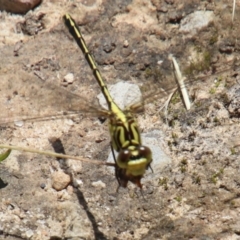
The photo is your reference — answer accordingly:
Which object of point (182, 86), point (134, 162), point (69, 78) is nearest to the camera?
point (134, 162)

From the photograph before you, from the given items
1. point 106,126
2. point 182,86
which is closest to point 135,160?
point 106,126

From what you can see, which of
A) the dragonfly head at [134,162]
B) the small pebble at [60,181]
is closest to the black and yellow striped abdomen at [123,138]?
the dragonfly head at [134,162]

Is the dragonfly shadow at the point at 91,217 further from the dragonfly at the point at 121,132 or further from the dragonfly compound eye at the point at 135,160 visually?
the dragonfly compound eye at the point at 135,160

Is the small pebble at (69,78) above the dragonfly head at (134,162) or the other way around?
above

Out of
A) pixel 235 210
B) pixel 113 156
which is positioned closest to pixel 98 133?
pixel 113 156

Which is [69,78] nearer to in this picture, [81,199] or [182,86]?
[182,86]

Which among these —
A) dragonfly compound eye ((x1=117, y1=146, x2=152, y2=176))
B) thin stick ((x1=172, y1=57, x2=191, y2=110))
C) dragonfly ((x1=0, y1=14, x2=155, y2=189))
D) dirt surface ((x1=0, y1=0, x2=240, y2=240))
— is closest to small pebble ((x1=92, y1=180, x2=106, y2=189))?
dirt surface ((x1=0, y1=0, x2=240, y2=240))

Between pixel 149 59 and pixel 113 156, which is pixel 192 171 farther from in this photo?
pixel 149 59
